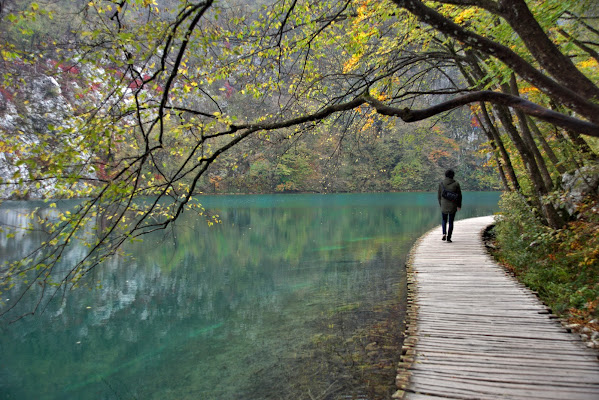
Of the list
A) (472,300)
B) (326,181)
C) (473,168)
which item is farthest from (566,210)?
(473,168)

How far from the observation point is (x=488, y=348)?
3588 mm

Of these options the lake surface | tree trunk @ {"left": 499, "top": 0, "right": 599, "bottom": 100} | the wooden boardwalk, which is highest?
tree trunk @ {"left": 499, "top": 0, "right": 599, "bottom": 100}

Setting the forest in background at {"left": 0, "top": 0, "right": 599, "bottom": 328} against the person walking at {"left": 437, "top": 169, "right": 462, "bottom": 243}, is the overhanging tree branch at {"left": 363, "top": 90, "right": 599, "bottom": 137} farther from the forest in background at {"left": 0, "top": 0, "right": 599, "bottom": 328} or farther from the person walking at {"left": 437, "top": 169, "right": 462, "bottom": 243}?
the person walking at {"left": 437, "top": 169, "right": 462, "bottom": 243}

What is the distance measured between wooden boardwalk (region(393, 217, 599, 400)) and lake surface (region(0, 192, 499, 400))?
2.68 ft

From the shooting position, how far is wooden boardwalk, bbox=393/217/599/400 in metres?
2.89

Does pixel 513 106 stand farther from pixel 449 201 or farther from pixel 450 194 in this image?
pixel 449 201

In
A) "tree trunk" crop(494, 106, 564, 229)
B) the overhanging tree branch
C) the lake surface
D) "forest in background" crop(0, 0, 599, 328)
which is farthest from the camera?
"tree trunk" crop(494, 106, 564, 229)

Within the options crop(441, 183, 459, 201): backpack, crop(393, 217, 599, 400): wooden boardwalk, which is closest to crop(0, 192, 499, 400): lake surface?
crop(393, 217, 599, 400): wooden boardwalk

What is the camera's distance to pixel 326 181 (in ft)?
137

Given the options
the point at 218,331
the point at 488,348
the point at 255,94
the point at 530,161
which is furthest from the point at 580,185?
the point at 218,331

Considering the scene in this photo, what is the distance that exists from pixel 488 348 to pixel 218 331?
4.33 meters

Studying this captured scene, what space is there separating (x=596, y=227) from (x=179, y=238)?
1381cm

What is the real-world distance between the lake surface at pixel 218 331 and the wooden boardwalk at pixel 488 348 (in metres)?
0.82

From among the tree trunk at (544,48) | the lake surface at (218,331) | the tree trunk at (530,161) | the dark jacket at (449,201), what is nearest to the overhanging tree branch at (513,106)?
the tree trunk at (544,48)
